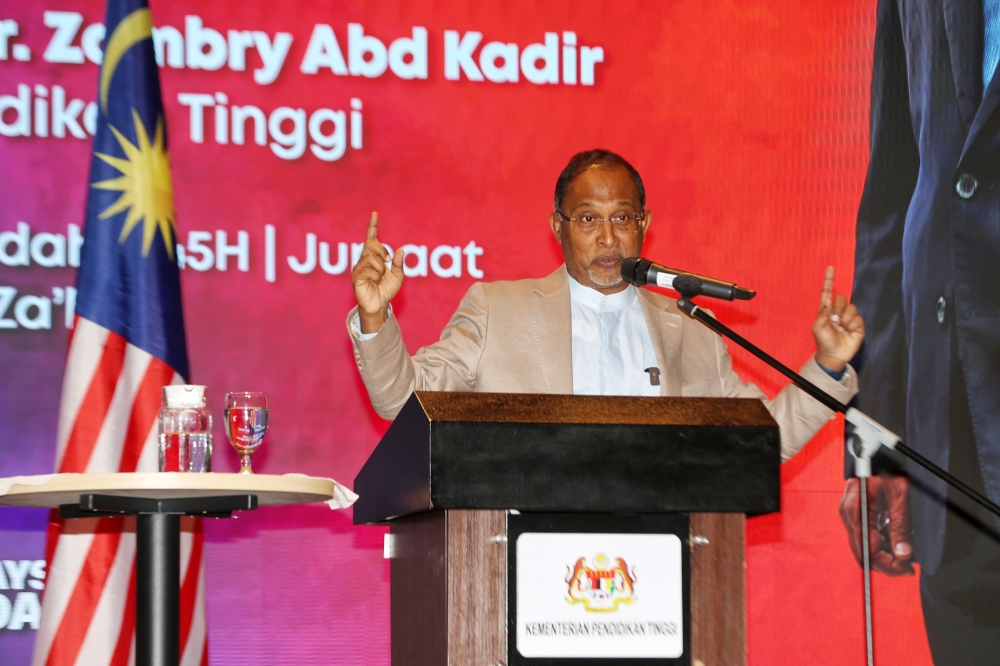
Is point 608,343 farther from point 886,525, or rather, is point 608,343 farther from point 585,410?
point 886,525

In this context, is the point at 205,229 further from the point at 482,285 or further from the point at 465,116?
the point at 482,285

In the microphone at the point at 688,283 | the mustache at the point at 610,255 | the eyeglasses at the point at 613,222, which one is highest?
the eyeglasses at the point at 613,222

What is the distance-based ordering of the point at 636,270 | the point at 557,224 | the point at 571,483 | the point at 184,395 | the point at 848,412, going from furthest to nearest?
the point at 557,224 → the point at 184,395 → the point at 636,270 → the point at 848,412 → the point at 571,483

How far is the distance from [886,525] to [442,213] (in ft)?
7.06

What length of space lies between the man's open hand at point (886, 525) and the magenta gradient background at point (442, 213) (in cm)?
5

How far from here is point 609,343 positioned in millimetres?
2971

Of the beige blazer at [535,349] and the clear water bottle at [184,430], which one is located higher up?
the beige blazer at [535,349]

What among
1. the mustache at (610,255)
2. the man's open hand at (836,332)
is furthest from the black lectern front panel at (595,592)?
the mustache at (610,255)

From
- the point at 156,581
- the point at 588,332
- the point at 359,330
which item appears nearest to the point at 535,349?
the point at 588,332

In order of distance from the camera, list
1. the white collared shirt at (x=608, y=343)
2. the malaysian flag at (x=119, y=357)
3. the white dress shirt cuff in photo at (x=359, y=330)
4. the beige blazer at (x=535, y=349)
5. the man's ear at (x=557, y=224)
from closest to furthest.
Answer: the white dress shirt cuff in photo at (x=359, y=330)
the beige blazer at (x=535, y=349)
the white collared shirt at (x=608, y=343)
the man's ear at (x=557, y=224)
the malaysian flag at (x=119, y=357)

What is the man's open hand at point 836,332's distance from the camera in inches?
93.2

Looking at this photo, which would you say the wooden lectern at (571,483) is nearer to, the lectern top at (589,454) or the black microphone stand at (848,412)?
the lectern top at (589,454)

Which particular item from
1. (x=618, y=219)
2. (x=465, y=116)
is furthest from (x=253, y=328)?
(x=618, y=219)

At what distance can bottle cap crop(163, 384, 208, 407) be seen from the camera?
8.30ft
